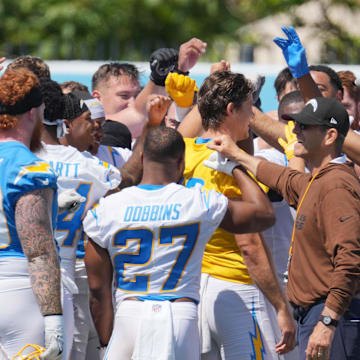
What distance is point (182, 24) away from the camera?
22.5 metres

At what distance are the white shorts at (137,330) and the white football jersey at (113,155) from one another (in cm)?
174

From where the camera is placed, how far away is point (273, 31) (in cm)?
1992

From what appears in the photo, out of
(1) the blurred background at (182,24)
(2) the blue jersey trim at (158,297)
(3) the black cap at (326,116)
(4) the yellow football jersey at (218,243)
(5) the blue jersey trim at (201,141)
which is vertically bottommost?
(2) the blue jersey trim at (158,297)

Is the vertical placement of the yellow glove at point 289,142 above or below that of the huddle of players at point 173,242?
above

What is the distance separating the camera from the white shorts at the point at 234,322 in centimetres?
480

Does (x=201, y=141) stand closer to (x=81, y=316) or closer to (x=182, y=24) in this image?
(x=81, y=316)

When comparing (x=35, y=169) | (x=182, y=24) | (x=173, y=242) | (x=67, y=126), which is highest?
(x=182, y=24)

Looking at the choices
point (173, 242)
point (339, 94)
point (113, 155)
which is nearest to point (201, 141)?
point (173, 242)

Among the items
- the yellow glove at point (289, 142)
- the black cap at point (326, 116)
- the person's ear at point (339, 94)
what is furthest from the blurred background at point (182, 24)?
the black cap at point (326, 116)

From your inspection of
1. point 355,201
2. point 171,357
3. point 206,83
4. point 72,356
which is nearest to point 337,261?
point 355,201

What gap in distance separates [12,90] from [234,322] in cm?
179

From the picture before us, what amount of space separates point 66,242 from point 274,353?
1364 mm

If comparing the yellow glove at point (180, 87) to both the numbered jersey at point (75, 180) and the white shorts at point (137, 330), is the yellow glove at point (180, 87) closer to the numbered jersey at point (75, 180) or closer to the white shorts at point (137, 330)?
the numbered jersey at point (75, 180)

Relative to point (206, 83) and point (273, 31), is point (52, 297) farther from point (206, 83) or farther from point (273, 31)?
point (273, 31)
